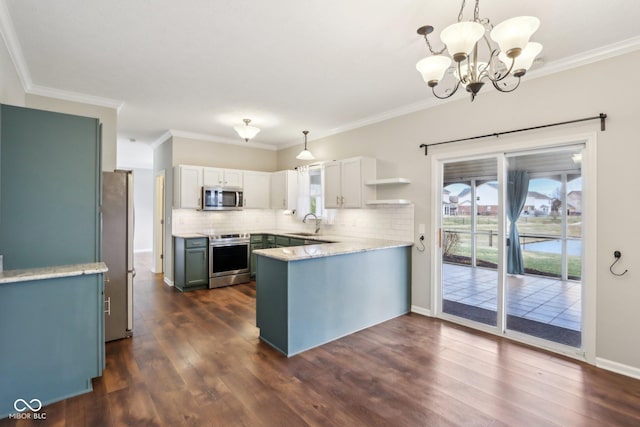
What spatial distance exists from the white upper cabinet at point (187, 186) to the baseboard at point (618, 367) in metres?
5.51

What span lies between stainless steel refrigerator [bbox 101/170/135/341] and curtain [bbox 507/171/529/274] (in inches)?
159

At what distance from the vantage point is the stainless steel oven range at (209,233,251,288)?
17.6 ft

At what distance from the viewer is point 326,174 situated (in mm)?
5195

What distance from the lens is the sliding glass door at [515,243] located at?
10.2 ft

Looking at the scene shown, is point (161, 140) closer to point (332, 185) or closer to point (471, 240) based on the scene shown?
point (332, 185)

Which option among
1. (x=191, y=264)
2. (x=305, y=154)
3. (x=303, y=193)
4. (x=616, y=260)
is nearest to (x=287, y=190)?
(x=303, y=193)

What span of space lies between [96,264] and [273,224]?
442 centimetres

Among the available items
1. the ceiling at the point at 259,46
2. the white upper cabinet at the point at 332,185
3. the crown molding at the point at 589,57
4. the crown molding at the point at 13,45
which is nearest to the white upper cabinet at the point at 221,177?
the ceiling at the point at 259,46

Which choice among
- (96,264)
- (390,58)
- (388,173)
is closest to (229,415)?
(96,264)

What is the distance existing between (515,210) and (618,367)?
1.57 meters

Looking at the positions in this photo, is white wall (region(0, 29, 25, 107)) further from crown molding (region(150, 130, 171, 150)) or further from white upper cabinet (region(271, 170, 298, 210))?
white upper cabinet (region(271, 170, 298, 210))

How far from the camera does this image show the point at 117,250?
3250mm

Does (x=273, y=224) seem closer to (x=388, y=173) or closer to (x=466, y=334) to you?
(x=388, y=173)

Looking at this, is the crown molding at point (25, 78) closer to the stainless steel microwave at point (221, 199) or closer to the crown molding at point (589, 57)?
the stainless steel microwave at point (221, 199)
